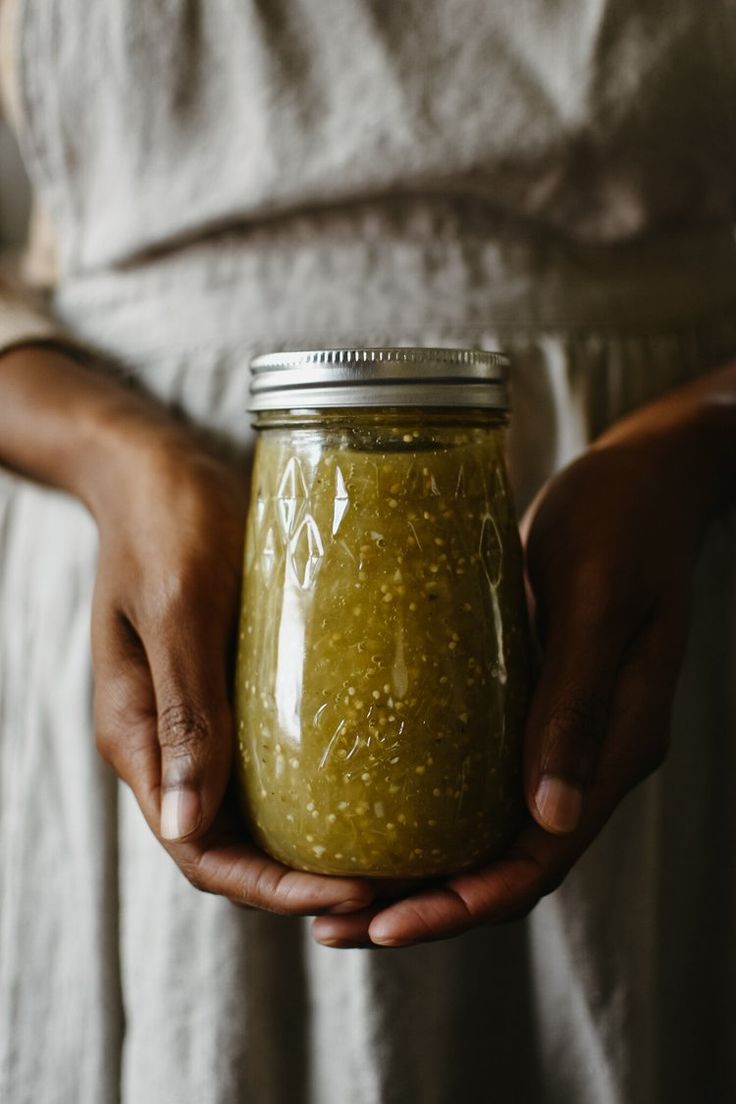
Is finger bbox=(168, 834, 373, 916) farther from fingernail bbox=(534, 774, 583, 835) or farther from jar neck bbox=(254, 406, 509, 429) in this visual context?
jar neck bbox=(254, 406, 509, 429)

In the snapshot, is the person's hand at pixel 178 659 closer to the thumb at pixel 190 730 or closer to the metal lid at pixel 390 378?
the thumb at pixel 190 730

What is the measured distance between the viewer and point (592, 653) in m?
0.52

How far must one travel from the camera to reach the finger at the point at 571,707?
0.48 m

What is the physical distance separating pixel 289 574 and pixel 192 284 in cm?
27

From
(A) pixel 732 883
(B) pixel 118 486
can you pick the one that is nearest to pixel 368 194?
(B) pixel 118 486

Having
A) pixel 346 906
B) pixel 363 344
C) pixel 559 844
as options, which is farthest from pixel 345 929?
pixel 363 344

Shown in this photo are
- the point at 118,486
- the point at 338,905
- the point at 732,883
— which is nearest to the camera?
the point at 338,905

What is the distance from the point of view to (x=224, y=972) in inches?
24.1

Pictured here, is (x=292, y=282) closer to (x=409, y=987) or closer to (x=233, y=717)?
(x=233, y=717)

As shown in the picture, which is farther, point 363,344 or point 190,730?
point 363,344

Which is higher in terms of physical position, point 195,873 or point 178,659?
point 178,659

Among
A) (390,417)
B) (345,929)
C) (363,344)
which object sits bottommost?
(345,929)

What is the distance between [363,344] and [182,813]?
1.08 feet

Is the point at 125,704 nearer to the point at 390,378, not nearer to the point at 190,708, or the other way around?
the point at 190,708
